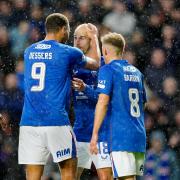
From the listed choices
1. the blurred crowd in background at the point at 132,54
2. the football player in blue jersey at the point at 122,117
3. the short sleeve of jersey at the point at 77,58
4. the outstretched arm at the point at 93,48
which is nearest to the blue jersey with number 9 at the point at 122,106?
the football player in blue jersey at the point at 122,117

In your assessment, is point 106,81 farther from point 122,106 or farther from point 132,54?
point 132,54

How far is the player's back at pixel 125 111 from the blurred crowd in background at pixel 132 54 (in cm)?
223

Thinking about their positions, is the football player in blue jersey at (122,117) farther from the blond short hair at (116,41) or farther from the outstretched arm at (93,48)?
the outstretched arm at (93,48)

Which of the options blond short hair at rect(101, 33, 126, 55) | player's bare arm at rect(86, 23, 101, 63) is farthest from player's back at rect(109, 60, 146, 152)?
player's bare arm at rect(86, 23, 101, 63)

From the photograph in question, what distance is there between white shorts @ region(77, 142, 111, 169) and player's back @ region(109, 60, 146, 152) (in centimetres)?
74

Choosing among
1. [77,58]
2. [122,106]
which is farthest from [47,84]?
[122,106]

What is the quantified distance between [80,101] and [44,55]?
0.81 metres

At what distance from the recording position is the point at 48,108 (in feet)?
15.4

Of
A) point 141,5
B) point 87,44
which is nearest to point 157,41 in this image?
point 141,5

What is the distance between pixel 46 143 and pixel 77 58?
725mm

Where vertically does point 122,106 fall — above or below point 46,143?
above

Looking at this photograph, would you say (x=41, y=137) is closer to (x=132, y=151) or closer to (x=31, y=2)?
(x=132, y=151)

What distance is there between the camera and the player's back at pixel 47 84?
470cm

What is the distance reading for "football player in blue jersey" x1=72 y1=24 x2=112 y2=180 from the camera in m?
5.29
